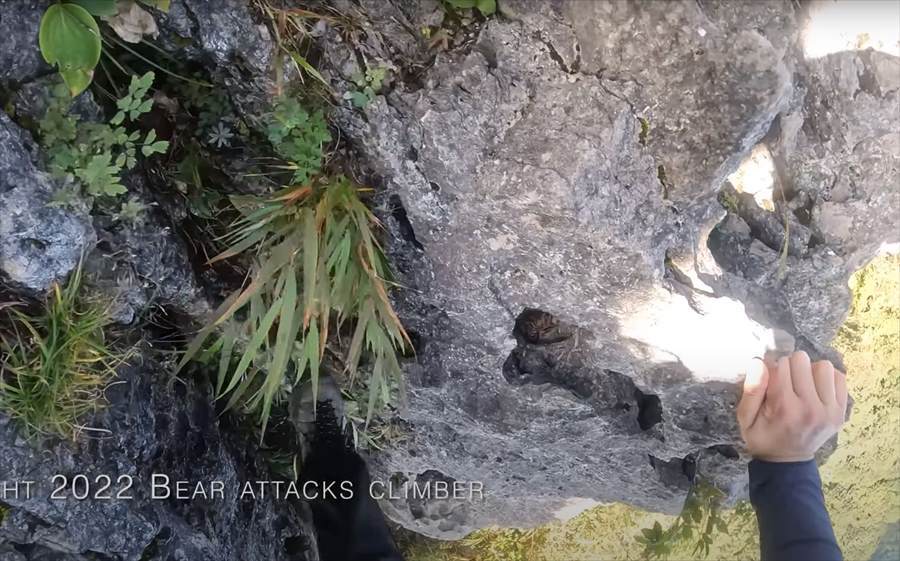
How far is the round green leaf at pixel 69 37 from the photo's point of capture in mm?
1383

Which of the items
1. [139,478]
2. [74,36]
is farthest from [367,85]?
[139,478]

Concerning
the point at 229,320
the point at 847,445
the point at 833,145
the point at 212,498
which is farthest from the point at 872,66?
the point at 212,498

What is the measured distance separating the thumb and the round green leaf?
1863 mm

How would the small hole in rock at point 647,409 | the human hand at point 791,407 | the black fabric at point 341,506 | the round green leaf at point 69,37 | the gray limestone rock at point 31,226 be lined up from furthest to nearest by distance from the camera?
1. the black fabric at point 341,506
2. the small hole in rock at point 647,409
3. the human hand at point 791,407
4. the gray limestone rock at point 31,226
5. the round green leaf at point 69,37

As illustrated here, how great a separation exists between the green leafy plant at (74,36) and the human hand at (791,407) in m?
1.81

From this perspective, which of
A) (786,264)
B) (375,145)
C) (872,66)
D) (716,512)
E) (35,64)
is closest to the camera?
(35,64)

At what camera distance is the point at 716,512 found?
274cm

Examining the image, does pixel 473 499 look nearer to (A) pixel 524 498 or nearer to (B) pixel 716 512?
(A) pixel 524 498

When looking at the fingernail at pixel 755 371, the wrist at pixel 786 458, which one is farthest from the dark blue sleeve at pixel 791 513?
the fingernail at pixel 755 371

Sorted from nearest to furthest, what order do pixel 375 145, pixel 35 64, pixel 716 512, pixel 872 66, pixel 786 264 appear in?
pixel 35 64
pixel 375 145
pixel 872 66
pixel 786 264
pixel 716 512

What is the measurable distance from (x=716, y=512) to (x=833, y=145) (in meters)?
1.56

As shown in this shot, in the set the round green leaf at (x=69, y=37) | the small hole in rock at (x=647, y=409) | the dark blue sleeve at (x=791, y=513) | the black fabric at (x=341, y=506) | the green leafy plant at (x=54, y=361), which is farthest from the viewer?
the black fabric at (x=341, y=506)

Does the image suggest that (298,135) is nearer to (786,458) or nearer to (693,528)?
(786,458)

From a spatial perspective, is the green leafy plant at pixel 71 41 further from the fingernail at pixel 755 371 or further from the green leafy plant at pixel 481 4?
the fingernail at pixel 755 371
